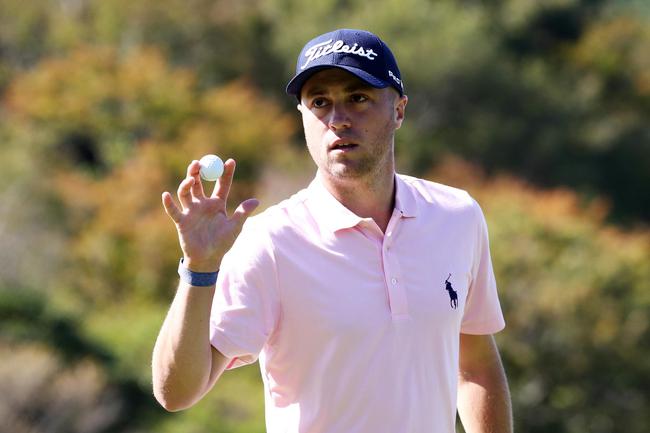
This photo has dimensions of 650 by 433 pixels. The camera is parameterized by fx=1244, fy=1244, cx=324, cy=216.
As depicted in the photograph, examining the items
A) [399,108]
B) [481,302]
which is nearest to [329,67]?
[399,108]

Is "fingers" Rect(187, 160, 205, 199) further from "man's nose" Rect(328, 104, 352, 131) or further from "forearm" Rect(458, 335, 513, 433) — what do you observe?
"forearm" Rect(458, 335, 513, 433)

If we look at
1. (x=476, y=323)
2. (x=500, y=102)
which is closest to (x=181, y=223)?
(x=476, y=323)

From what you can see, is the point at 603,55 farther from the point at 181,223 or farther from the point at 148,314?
the point at 181,223

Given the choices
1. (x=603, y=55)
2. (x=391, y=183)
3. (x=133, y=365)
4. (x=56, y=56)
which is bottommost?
(x=133, y=365)

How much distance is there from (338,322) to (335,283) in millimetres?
86

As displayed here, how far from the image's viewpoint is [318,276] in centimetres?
259

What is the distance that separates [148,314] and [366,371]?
2062 centimetres

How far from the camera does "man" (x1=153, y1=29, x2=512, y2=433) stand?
8.08 ft

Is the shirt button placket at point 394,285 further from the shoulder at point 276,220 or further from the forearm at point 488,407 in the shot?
the forearm at point 488,407

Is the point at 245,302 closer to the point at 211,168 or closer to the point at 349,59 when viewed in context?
the point at 211,168

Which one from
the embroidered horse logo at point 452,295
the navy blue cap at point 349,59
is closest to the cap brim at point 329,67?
the navy blue cap at point 349,59

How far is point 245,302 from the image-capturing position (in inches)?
99.7

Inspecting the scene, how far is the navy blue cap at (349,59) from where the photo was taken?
271 centimetres

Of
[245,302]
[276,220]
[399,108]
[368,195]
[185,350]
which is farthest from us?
[399,108]
